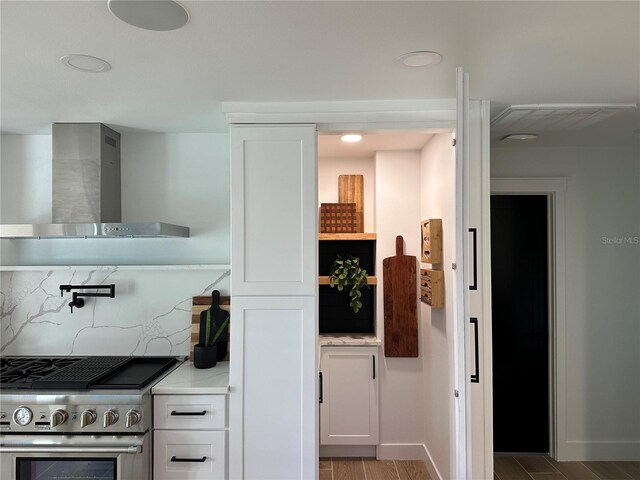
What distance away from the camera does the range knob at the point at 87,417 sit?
2.09m

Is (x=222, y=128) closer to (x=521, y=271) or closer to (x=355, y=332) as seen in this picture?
(x=355, y=332)

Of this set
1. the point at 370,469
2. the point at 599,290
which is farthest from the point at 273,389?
the point at 599,290

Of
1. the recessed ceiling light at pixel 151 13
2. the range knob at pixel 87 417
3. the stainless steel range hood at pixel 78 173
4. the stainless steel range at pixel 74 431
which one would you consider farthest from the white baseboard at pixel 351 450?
A: the recessed ceiling light at pixel 151 13

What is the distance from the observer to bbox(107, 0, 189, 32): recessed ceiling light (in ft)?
4.16

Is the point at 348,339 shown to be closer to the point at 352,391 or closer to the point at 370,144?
the point at 352,391

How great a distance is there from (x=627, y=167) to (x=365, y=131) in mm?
2315

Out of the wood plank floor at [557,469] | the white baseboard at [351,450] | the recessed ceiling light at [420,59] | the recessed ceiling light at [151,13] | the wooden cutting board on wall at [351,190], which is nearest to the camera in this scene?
the recessed ceiling light at [151,13]

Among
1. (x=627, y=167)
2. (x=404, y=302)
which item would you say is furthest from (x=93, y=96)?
(x=627, y=167)

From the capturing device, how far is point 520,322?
11.0 feet

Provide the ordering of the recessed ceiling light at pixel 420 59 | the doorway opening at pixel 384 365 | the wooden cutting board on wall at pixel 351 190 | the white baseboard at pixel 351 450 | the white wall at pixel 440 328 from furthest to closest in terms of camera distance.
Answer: the wooden cutting board on wall at pixel 351 190 → the white baseboard at pixel 351 450 → the doorway opening at pixel 384 365 → the white wall at pixel 440 328 → the recessed ceiling light at pixel 420 59

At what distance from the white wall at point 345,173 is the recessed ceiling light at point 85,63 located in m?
1.98

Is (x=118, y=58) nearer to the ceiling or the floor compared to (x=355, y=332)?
nearer to the ceiling

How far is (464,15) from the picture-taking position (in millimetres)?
1350

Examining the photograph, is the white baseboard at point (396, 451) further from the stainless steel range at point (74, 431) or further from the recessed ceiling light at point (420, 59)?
the recessed ceiling light at point (420, 59)
